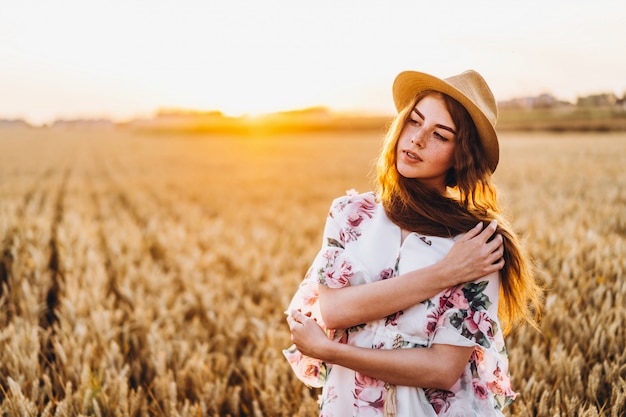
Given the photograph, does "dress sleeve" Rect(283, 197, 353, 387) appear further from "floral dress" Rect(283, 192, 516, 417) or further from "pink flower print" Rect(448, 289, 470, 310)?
"pink flower print" Rect(448, 289, 470, 310)

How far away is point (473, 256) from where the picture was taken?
1542mm

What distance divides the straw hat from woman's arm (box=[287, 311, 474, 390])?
28.2 inches

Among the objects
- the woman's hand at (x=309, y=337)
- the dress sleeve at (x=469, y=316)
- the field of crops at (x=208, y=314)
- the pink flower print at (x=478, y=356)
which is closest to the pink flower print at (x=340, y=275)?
the woman's hand at (x=309, y=337)

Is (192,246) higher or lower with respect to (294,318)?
lower

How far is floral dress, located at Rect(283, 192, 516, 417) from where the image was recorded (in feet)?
5.20

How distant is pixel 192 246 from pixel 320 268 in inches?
171

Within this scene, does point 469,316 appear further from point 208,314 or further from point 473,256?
point 208,314

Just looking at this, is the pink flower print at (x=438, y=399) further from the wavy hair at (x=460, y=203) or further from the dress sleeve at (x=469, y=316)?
the wavy hair at (x=460, y=203)

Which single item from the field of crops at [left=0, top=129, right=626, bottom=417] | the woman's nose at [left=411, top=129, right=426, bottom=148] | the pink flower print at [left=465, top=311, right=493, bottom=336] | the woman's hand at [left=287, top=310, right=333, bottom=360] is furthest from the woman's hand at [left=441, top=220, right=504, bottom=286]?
the field of crops at [left=0, top=129, right=626, bottom=417]

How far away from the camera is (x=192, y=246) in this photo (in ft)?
19.1

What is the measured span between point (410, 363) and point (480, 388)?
38cm

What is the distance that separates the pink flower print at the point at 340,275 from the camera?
1.65 meters

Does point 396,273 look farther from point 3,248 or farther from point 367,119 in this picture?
point 367,119

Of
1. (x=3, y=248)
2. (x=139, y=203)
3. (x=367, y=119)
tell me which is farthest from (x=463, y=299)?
(x=367, y=119)
